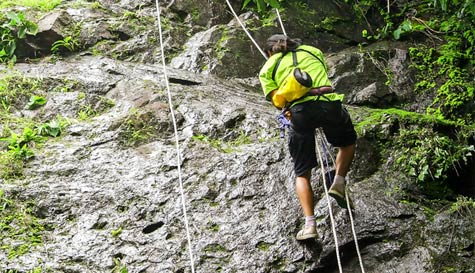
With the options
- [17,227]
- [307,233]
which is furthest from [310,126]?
[17,227]

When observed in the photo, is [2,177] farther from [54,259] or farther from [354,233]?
[354,233]

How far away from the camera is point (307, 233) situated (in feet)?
15.6

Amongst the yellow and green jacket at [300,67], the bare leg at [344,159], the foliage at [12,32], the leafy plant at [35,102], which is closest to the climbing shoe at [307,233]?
the bare leg at [344,159]

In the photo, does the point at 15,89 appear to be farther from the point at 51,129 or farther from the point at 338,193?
the point at 338,193

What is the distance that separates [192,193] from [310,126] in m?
1.30

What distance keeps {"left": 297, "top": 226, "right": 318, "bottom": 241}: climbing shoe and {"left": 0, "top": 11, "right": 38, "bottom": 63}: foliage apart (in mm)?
4688

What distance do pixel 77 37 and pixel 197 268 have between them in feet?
14.5

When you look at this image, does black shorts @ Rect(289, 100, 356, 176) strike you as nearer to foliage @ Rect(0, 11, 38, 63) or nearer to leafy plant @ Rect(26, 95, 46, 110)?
leafy plant @ Rect(26, 95, 46, 110)

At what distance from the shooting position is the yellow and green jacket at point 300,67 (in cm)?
500

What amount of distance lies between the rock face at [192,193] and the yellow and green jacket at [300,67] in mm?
932

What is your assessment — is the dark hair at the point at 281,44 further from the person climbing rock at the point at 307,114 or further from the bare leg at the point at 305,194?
the bare leg at the point at 305,194

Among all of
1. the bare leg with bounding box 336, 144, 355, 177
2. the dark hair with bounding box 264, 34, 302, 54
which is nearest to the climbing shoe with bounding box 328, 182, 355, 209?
the bare leg with bounding box 336, 144, 355, 177

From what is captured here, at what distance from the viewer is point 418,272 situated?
15.4ft

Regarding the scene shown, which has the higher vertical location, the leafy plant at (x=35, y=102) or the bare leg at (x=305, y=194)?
the bare leg at (x=305, y=194)
